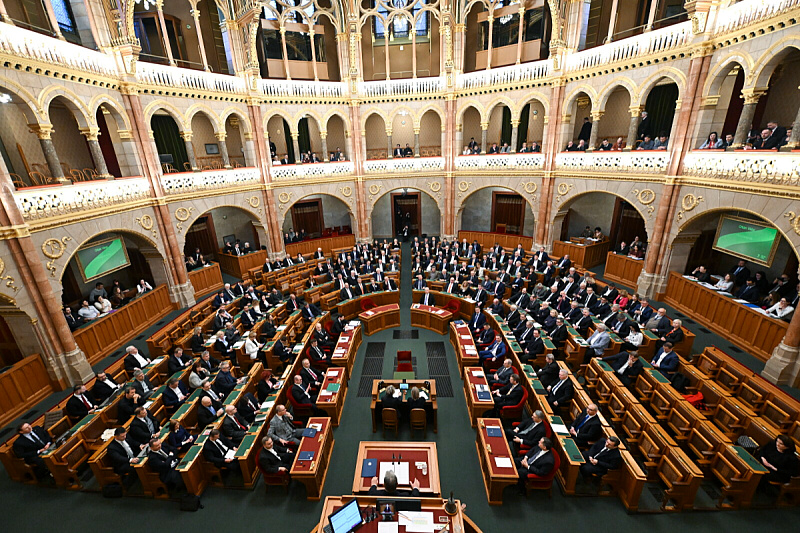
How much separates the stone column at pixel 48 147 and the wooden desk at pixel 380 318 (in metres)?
A: 10.3

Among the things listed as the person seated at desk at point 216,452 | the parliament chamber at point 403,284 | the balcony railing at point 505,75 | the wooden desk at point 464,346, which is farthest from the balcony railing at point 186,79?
the wooden desk at point 464,346

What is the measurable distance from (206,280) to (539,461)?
1592cm

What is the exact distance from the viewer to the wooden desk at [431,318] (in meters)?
12.7

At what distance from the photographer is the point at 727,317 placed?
37.0ft

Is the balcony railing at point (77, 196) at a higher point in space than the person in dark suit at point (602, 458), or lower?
higher

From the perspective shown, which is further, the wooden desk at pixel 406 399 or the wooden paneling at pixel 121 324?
the wooden paneling at pixel 121 324

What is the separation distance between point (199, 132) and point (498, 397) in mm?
19703

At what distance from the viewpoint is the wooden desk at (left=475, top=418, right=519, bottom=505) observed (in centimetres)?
643

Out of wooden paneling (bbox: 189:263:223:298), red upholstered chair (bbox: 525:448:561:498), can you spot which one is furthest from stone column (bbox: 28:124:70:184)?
red upholstered chair (bbox: 525:448:561:498)

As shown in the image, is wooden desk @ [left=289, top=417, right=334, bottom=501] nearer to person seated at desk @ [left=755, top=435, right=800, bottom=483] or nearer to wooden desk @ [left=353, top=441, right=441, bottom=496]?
wooden desk @ [left=353, top=441, right=441, bottom=496]

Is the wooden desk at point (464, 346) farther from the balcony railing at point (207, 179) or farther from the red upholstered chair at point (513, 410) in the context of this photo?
the balcony railing at point (207, 179)

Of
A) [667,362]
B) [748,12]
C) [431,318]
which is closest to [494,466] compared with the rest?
[667,362]

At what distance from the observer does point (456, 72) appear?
1864 cm

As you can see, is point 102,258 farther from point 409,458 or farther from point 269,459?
point 409,458
